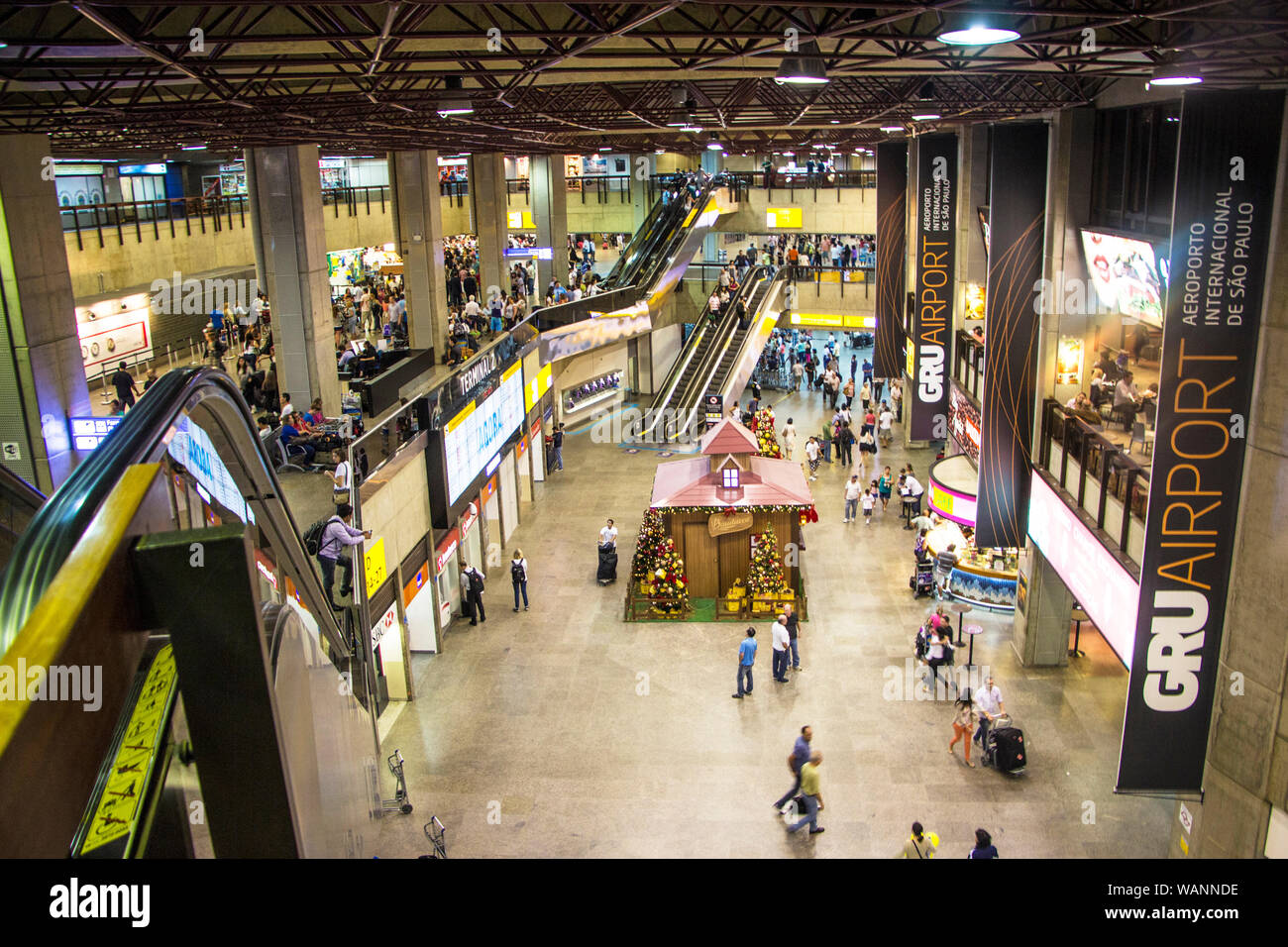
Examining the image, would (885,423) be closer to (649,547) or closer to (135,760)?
(649,547)

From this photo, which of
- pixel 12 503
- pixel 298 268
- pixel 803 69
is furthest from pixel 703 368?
pixel 12 503

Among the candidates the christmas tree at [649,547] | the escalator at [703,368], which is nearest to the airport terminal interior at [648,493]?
the christmas tree at [649,547]

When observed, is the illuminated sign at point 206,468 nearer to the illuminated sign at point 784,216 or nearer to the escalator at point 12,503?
the escalator at point 12,503

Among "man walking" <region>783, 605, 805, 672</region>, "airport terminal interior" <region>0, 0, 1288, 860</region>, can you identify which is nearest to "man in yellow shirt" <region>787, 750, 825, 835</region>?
"airport terminal interior" <region>0, 0, 1288, 860</region>

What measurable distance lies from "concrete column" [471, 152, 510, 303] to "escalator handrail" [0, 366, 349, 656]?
3202cm

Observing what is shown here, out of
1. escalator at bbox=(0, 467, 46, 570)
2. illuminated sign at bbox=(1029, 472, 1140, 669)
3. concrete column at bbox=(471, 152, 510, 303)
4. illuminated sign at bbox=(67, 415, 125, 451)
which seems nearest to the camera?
escalator at bbox=(0, 467, 46, 570)

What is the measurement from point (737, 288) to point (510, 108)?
873 inches

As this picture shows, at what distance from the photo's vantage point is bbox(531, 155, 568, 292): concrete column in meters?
39.5

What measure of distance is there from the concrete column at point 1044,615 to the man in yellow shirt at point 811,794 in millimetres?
5986

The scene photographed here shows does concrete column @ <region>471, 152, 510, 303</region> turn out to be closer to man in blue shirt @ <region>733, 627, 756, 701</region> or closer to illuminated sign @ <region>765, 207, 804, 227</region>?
illuminated sign @ <region>765, 207, 804, 227</region>

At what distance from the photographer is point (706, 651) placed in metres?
18.1

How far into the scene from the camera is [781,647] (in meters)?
16.4

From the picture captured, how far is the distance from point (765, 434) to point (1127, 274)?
46.4 ft

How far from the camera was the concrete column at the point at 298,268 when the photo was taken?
22.9 meters
